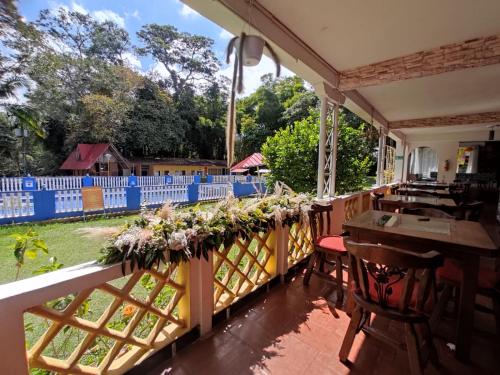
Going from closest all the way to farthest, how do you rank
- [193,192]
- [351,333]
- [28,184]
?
1. [351,333]
2. [28,184]
3. [193,192]

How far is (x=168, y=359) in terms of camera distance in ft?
5.09

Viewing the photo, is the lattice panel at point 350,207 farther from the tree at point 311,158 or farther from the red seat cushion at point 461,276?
the red seat cushion at point 461,276

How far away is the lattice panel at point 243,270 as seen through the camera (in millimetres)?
1915

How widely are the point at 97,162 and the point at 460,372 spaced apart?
17.4m

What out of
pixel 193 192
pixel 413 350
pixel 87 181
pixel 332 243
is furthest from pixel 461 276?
pixel 87 181

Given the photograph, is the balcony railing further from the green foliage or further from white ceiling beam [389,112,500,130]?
white ceiling beam [389,112,500,130]

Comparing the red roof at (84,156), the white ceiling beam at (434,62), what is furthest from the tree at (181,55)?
the white ceiling beam at (434,62)

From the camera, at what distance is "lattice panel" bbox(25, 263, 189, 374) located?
3.59 feet

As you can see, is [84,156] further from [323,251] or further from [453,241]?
[453,241]

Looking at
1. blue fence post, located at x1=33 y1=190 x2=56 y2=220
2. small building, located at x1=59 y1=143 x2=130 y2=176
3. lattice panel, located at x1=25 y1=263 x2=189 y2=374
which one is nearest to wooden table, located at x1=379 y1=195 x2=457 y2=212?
lattice panel, located at x1=25 y1=263 x2=189 y2=374

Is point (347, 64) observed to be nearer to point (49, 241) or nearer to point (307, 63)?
point (307, 63)

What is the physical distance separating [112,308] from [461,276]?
2144mm

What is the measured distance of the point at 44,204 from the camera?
6.10 metres

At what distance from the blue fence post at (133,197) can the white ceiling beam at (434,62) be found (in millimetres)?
6689
